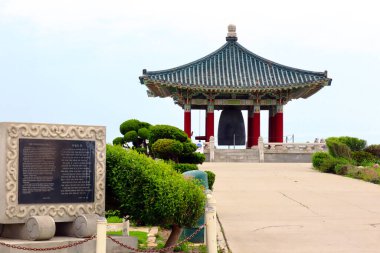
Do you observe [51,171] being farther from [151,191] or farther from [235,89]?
[235,89]

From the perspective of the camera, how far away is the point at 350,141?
38188 millimetres

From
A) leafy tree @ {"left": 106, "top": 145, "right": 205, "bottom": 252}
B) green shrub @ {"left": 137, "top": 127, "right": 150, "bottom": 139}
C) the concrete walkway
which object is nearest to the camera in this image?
leafy tree @ {"left": 106, "top": 145, "right": 205, "bottom": 252}

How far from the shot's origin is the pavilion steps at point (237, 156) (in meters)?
40.1

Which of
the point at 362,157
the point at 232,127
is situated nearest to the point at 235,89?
the point at 232,127

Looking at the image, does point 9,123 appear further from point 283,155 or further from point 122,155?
point 283,155

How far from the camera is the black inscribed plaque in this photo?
10594mm

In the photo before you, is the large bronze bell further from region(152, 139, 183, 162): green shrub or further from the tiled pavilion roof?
region(152, 139, 183, 162): green shrub

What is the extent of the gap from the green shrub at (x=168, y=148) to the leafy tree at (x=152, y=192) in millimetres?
10226

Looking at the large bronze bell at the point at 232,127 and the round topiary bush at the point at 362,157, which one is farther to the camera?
the large bronze bell at the point at 232,127

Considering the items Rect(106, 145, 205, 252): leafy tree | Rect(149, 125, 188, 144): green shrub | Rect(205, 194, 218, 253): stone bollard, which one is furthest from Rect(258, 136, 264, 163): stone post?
Rect(205, 194, 218, 253): stone bollard

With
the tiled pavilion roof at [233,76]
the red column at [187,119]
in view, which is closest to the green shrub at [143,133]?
the tiled pavilion roof at [233,76]

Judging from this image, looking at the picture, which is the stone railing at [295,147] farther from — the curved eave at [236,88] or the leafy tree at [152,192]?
the leafy tree at [152,192]

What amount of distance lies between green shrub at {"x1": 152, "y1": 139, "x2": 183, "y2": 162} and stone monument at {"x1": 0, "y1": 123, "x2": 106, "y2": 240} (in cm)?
1068

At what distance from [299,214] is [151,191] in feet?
19.3
